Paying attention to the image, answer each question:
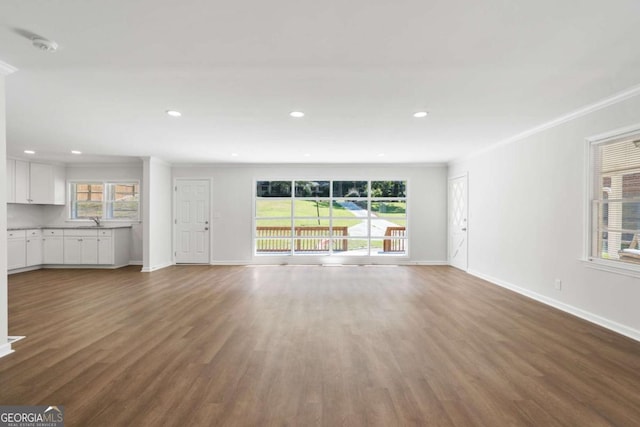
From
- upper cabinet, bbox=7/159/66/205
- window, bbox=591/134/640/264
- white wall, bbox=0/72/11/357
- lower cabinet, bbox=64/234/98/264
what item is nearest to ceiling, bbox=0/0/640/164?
white wall, bbox=0/72/11/357

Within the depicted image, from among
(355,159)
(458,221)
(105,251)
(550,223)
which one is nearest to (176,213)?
(105,251)

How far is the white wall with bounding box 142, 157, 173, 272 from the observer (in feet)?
21.8

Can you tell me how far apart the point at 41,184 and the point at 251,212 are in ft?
15.4

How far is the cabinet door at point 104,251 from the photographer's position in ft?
23.1

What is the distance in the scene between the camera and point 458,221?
23.0 ft

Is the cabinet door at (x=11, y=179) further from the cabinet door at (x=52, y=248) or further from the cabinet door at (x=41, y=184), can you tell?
the cabinet door at (x=52, y=248)

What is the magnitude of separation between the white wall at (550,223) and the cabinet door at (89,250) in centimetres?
812

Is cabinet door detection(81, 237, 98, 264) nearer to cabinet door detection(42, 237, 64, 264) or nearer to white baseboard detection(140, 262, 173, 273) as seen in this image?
cabinet door detection(42, 237, 64, 264)

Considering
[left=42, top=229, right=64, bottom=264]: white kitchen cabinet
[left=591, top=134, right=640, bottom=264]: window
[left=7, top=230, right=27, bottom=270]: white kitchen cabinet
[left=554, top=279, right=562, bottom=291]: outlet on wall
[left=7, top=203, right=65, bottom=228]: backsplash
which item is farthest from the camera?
[left=42, top=229, right=64, bottom=264]: white kitchen cabinet

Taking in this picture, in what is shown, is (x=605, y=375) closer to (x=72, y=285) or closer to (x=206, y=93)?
(x=206, y=93)

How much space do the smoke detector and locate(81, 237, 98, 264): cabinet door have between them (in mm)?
5917

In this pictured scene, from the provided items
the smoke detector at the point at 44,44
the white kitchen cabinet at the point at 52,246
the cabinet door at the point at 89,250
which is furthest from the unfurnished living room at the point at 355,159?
the cabinet door at the point at 89,250

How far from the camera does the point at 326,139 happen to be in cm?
508

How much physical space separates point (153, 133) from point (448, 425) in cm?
496
